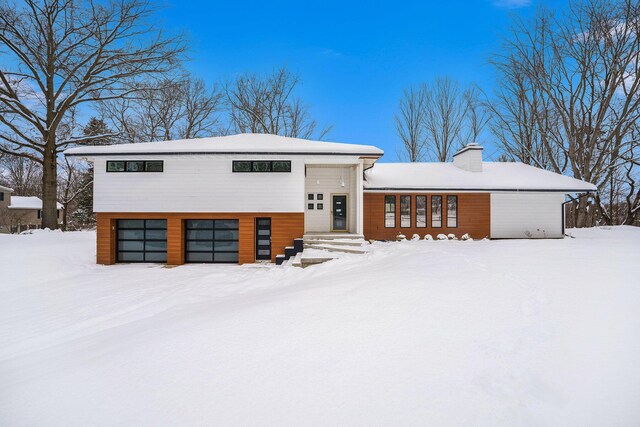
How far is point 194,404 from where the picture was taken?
9.05ft

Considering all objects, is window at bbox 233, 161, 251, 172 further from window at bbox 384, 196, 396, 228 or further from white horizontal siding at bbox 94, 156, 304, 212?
window at bbox 384, 196, 396, 228

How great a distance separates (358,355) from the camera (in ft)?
11.2

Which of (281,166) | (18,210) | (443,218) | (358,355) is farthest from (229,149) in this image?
(18,210)

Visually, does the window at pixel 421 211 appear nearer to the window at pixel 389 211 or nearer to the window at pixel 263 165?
the window at pixel 389 211

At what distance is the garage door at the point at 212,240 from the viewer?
12.9m

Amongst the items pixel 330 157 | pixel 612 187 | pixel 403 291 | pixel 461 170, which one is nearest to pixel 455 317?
pixel 403 291

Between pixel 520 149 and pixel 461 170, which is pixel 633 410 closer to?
pixel 461 170

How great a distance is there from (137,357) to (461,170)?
1765 cm

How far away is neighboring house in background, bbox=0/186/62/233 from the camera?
117ft

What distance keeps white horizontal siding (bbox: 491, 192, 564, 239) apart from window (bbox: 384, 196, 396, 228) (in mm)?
4916

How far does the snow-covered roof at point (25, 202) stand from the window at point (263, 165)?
1707 inches

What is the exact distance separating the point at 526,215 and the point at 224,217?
14338 mm

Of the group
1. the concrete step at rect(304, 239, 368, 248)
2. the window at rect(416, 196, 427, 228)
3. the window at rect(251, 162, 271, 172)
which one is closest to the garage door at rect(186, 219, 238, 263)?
the window at rect(251, 162, 271, 172)

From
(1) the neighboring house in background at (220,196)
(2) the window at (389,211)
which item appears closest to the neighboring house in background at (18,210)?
(1) the neighboring house in background at (220,196)
